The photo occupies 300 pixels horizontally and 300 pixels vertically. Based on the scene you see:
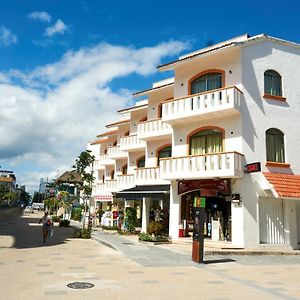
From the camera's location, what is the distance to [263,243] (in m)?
18.1

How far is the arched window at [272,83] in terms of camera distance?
65.2 ft

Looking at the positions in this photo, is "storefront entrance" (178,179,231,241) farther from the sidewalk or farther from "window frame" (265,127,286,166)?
"window frame" (265,127,286,166)

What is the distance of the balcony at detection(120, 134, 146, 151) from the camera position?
28.5 metres

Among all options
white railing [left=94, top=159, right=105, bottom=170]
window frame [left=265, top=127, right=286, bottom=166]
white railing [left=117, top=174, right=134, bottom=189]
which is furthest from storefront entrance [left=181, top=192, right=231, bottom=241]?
white railing [left=94, top=159, right=105, bottom=170]

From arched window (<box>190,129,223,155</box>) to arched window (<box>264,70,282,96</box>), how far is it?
12.3 feet

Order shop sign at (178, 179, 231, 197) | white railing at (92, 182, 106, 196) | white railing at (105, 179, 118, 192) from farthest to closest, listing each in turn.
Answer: white railing at (92, 182, 106, 196), white railing at (105, 179, 118, 192), shop sign at (178, 179, 231, 197)

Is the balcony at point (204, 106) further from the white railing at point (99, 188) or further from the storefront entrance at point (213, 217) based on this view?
the white railing at point (99, 188)

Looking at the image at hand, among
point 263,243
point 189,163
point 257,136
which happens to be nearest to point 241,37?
point 257,136

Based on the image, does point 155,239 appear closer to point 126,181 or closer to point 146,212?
point 146,212

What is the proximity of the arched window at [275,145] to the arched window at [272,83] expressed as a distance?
→ 2205 mm

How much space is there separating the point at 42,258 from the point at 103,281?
16.5 ft

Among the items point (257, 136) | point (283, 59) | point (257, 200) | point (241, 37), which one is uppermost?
point (241, 37)

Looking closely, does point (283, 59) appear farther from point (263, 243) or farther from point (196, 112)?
point (263, 243)

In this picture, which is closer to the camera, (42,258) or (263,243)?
(42,258)
